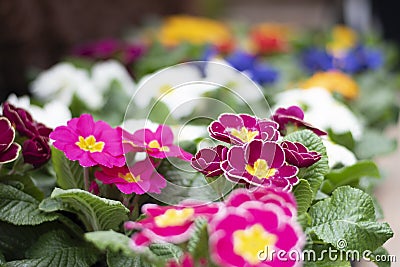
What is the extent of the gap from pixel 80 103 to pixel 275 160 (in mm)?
606

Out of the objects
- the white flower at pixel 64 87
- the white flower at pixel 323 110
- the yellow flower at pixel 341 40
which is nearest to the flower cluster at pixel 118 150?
the white flower at pixel 323 110

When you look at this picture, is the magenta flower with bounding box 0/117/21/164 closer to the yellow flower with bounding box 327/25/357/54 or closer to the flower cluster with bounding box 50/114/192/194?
the flower cluster with bounding box 50/114/192/194

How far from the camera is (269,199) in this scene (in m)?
0.60

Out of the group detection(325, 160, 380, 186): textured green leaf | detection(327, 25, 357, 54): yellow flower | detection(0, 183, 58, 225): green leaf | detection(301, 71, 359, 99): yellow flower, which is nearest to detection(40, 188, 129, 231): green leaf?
detection(0, 183, 58, 225): green leaf

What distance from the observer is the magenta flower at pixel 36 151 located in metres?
0.80

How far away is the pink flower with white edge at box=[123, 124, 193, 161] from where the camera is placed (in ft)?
2.49

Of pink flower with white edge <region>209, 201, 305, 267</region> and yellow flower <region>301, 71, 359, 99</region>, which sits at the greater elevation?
yellow flower <region>301, 71, 359, 99</region>

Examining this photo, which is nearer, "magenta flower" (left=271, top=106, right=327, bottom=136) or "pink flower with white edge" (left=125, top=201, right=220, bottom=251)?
"pink flower with white edge" (left=125, top=201, right=220, bottom=251)

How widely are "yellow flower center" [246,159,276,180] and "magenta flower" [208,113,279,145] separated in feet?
0.10

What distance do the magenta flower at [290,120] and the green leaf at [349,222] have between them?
3.6 inches

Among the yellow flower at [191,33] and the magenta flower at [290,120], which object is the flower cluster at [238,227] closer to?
the magenta flower at [290,120]

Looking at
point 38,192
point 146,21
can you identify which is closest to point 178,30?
point 146,21

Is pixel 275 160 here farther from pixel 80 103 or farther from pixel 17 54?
pixel 17 54

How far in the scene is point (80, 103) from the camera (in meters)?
1.20
